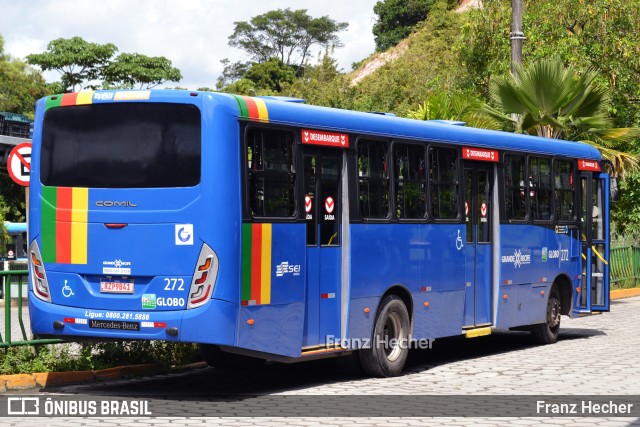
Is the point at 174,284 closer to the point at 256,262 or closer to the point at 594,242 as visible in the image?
the point at 256,262

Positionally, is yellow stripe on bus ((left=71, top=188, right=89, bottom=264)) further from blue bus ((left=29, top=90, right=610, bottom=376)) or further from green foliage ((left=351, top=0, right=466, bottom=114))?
green foliage ((left=351, top=0, right=466, bottom=114))

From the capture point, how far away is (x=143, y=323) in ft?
38.6

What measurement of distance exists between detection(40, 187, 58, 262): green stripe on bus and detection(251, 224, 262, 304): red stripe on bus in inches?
82.2

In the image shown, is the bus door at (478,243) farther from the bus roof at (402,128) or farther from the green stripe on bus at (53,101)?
the green stripe on bus at (53,101)

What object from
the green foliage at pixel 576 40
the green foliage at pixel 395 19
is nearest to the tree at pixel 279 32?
the green foliage at pixel 395 19

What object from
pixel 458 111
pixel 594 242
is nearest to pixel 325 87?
pixel 458 111

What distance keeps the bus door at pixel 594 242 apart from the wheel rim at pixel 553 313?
783 millimetres

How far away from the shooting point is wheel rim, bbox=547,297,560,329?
19.1 m

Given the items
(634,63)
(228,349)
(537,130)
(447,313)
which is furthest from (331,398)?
(634,63)

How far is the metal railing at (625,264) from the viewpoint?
106ft

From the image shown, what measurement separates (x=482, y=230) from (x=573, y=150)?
3.68 meters

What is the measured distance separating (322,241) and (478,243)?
415 centimetres

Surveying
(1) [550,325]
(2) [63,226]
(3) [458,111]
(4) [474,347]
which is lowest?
(4) [474,347]

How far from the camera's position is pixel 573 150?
782 inches
